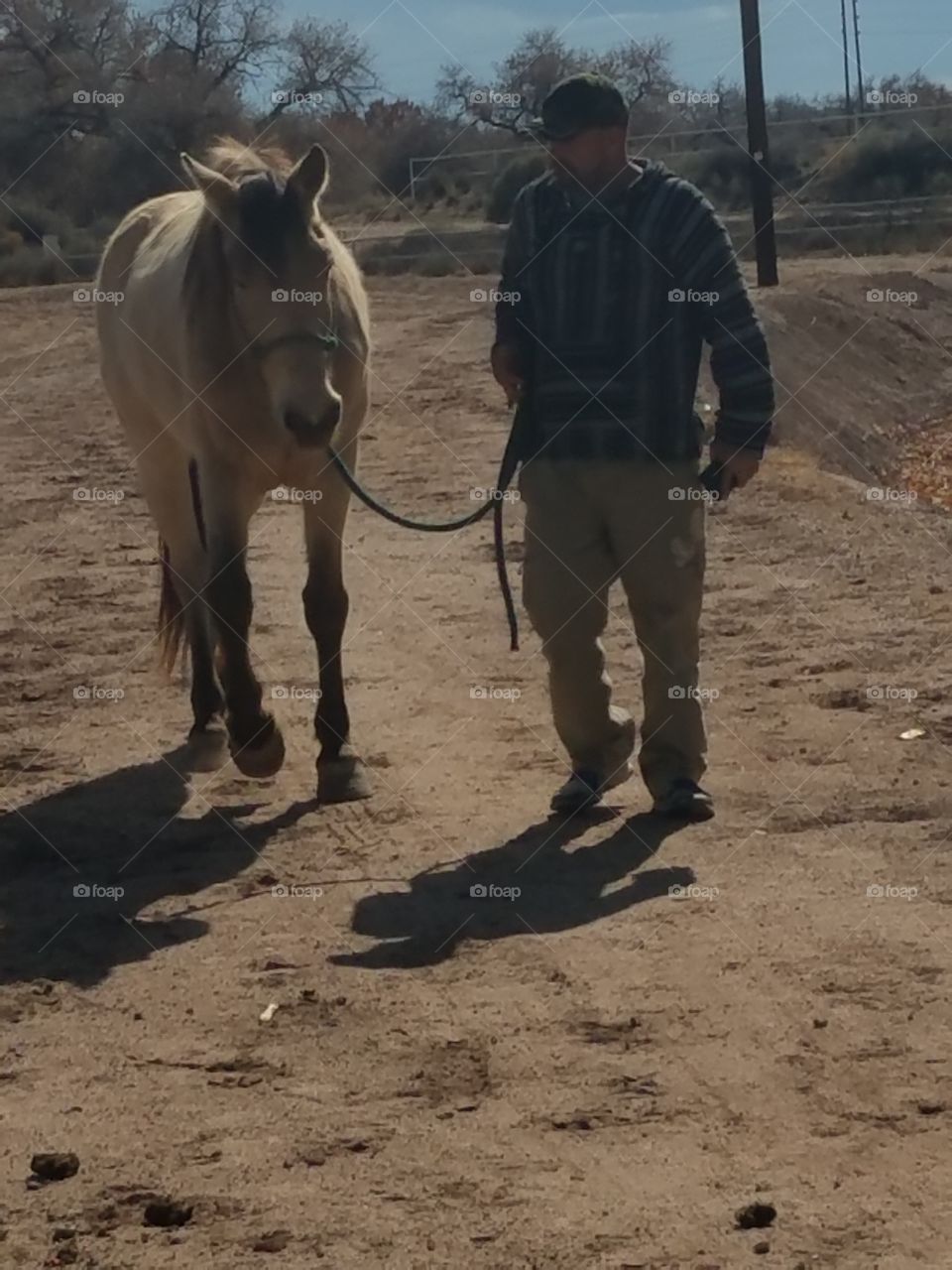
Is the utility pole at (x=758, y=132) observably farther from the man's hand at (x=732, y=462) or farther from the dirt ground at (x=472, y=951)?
the man's hand at (x=732, y=462)

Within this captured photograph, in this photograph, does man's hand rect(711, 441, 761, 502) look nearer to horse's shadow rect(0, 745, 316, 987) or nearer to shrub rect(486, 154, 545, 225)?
horse's shadow rect(0, 745, 316, 987)

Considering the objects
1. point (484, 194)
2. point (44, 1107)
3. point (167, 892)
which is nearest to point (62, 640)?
point (167, 892)

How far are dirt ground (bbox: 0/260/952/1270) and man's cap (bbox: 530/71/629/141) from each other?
2176 mm

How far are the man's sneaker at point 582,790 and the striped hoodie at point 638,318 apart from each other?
1066 mm

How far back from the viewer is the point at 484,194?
3466 cm

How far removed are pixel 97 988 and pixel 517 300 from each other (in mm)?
2525

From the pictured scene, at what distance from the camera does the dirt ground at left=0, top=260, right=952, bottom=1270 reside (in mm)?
3477

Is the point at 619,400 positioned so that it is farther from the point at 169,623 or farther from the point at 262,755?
the point at 169,623

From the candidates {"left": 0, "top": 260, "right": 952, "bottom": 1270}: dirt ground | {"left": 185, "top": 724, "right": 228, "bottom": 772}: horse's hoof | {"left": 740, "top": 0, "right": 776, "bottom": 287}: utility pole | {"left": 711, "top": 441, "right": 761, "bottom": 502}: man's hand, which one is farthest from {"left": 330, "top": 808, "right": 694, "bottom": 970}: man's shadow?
{"left": 740, "top": 0, "right": 776, "bottom": 287}: utility pole

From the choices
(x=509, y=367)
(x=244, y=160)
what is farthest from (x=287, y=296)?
(x=244, y=160)

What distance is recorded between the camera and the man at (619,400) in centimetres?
558

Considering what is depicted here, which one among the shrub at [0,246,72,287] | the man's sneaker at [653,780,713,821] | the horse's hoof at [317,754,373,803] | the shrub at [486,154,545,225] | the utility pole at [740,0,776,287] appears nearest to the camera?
the man's sneaker at [653,780,713,821]

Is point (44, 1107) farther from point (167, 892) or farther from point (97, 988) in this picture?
point (167, 892)

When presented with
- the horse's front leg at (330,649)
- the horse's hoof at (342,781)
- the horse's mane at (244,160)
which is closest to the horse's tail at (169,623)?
the horse's front leg at (330,649)
